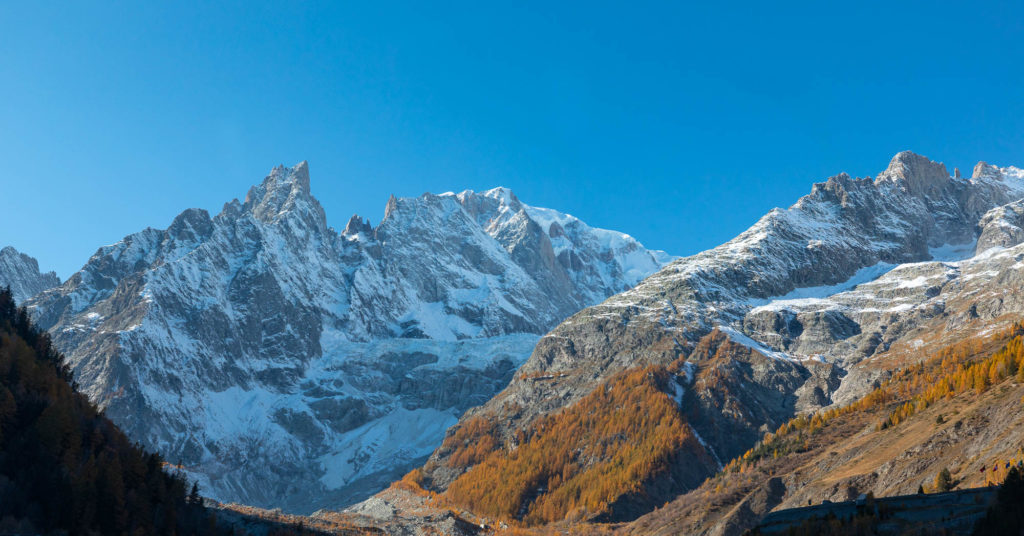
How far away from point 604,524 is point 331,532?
66.7 meters

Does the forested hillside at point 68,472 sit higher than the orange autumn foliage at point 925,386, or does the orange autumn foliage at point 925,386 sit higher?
the forested hillside at point 68,472

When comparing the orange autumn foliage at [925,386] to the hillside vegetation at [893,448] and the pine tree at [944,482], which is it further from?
the pine tree at [944,482]

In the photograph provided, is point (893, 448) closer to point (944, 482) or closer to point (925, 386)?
point (944, 482)

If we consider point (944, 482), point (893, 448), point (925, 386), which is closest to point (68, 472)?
point (944, 482)

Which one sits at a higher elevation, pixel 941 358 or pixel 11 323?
pixel 11 323

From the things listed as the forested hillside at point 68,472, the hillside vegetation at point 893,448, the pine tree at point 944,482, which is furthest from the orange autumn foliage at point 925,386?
the forested hillside at point 68,472

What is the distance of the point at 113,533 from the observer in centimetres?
11269

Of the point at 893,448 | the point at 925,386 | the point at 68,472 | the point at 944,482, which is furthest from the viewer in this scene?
the point at 925,386

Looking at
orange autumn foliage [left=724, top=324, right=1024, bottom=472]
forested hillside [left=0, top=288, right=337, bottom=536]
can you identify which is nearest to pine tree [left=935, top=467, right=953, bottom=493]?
orange autumn foliage [left=724, top=324, right=1024, bottom=472]

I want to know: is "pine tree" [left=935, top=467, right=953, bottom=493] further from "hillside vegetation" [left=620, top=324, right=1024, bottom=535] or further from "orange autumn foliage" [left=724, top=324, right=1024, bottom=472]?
"orange autumn foliage" [left=724, top=324, right=1024, bottom=472]

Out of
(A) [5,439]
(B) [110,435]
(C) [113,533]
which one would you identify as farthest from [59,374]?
(C) [113,533]

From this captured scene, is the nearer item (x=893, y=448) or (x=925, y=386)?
(x=893, y=448)

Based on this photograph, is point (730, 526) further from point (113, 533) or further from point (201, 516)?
point (113, 533)

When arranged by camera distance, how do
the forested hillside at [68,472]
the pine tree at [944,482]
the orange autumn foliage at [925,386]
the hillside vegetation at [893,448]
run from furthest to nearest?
1. the orange autumn foliage at [925,386]
2. the forested hillside at [68,472]
3. the hillside vegetation at [893,448]
4. the pine tree at [944,482]
